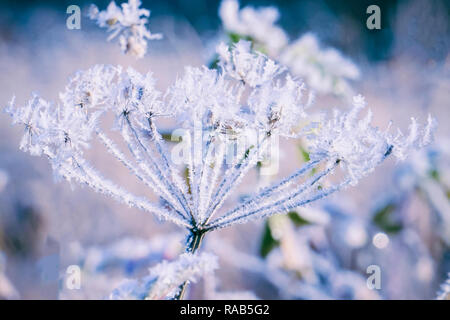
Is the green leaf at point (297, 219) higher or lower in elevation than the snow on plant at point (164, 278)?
higher

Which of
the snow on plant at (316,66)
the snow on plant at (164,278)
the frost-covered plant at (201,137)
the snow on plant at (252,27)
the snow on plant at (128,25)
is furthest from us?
the snow on plant at (316,66)

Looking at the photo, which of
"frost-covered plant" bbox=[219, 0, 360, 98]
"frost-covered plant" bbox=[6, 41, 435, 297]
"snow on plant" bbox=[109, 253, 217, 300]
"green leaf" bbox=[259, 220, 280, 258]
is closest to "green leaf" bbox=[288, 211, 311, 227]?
"green leaf" bbox=[259, 220, 280, 258]

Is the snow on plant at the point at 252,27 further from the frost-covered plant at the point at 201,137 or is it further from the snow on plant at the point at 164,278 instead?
the snow on plant at the point at 164,278

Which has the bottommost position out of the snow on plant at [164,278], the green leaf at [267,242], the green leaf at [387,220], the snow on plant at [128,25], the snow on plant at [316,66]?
the snow on plant at [164,278]

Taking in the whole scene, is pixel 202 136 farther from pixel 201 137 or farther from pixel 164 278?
pixel 164 278

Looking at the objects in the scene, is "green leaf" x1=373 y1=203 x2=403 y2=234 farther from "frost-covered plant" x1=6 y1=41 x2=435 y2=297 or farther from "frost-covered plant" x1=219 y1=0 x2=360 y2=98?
"frost-covered plant" x1=6 y1=41 x2=435 y2=297

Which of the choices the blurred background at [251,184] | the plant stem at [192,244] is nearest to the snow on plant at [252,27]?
the blurred background at [251,184]
